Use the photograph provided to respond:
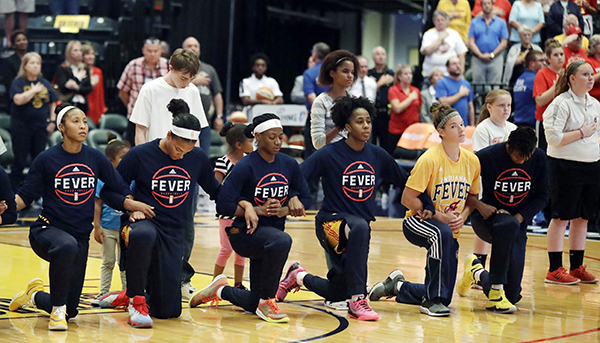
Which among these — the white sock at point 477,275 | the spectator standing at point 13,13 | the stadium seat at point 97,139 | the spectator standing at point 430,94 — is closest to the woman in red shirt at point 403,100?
the spectator standing at point 430,94

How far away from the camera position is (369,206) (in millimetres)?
5648

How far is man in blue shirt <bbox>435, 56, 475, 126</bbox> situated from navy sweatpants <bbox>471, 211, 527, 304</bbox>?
607cm

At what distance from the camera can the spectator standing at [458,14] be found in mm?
13477

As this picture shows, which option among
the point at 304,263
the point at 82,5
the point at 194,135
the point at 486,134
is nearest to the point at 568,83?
the point at 486,134

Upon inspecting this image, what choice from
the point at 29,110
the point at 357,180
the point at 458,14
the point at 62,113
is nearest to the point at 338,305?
the point at 357,180

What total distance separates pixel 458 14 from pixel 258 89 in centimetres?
344

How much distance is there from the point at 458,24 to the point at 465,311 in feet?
28.2

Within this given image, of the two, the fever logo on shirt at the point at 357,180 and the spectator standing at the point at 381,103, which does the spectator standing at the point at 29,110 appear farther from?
the fever logo on shirt at the point at 357,180

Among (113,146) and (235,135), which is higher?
(235,135)

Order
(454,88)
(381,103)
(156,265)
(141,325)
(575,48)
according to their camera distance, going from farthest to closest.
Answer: (381,103), (454,88), (575,48), (156,265), (141,325)

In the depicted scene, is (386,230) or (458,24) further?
(458,24)

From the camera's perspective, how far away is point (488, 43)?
1266cm

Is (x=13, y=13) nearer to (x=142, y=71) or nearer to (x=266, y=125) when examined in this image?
(x=142, y=71)

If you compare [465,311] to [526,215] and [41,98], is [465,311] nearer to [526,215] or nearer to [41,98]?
[526,215]
